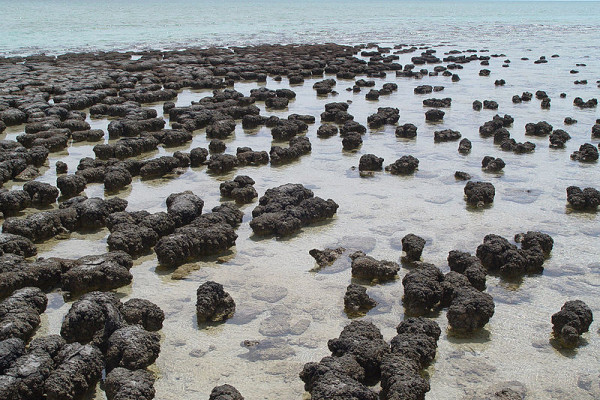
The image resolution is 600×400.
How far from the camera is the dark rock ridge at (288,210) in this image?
7.41m

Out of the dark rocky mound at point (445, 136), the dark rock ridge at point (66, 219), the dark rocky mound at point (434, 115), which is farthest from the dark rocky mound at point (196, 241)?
the dark rocky mound at point (434, 115)

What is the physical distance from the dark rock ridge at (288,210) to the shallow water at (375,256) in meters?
0.16

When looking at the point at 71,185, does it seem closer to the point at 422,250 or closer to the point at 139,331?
the point at 139,331

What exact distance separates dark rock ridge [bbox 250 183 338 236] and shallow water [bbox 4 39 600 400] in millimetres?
156

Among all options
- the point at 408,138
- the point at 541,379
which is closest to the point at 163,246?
the point at 541,379

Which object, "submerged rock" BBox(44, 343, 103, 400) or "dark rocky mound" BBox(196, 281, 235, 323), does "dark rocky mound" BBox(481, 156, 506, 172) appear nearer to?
"dark rocky mound" BBox(196, 281, 235, 323)

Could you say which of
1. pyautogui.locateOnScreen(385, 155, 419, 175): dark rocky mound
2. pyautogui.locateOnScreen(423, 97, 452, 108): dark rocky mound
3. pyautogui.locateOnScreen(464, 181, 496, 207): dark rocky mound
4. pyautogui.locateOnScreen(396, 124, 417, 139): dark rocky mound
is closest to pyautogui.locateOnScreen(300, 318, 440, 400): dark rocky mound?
pyautogui.locateOnScreen(464, 181, 496, 207): dark rocky mound

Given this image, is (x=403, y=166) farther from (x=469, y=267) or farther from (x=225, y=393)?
(x=225, y=393)

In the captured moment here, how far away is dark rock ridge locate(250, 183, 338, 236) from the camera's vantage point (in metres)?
7.41

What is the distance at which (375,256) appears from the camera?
681 cm

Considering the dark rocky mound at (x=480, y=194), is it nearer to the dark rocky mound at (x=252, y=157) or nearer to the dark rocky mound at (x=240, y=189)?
the dark rocky mound at (x=240, y=189)

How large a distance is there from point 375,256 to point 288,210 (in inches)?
58.2

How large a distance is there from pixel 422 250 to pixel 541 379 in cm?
229

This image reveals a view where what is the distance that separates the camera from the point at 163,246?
21.5 ft
